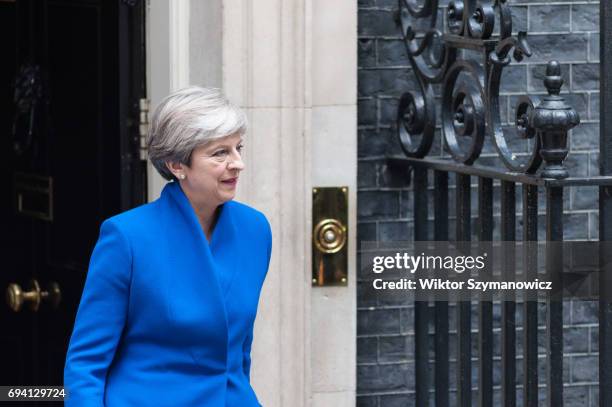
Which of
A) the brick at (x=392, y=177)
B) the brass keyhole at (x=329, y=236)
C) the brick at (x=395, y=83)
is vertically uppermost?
the brick at (x=395, y=83)

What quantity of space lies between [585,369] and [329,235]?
3.59 feet

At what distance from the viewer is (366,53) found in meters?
4.72

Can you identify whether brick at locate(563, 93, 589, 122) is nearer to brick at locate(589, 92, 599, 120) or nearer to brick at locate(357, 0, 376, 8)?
brick at locate(589, 92, 599, 120)

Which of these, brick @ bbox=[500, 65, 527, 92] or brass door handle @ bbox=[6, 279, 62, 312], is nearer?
brick @ bbox=[500, 65, 527, 92]

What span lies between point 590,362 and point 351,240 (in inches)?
40.1

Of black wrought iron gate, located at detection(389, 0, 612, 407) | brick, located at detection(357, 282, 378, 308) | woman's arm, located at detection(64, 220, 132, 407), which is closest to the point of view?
woman's arm, located at detection(64, 220, 132, 407)

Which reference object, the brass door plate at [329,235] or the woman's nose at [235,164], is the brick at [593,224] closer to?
the brass door plate at [329,235]

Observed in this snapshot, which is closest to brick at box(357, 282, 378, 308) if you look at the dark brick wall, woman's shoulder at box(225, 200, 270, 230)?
the dark brick wall

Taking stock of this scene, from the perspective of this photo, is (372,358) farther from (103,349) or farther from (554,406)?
(103,349)

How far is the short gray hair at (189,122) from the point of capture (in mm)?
3201

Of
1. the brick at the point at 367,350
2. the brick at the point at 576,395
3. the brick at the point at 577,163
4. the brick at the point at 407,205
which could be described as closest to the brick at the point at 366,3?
the brick at the point at 407,205

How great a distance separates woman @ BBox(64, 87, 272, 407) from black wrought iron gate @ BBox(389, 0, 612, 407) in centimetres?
93

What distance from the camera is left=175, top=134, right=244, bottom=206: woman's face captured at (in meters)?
3.23

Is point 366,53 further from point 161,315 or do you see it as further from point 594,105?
point 161,315
